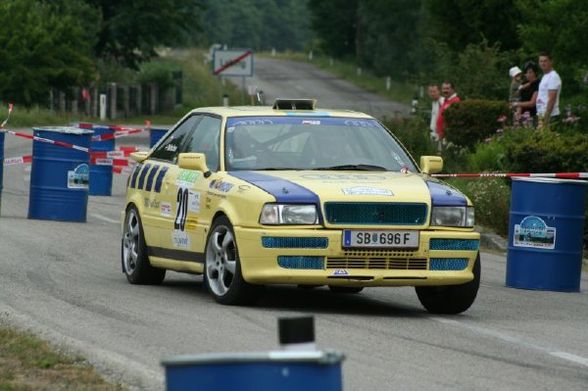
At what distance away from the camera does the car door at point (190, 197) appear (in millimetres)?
12734

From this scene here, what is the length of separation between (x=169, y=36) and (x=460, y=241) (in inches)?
2375

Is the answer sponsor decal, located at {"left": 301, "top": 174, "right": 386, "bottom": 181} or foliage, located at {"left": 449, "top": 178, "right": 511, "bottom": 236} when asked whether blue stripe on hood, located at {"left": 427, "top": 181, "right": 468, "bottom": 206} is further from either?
foliage, located at {"left": 449, "top": 178, "right": 511, "bottom": 236}

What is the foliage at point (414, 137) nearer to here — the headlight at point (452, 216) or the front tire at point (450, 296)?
the front tire at point (450, 296)

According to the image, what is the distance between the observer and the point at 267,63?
11556 centimetres

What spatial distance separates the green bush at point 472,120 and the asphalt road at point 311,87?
40.0 m

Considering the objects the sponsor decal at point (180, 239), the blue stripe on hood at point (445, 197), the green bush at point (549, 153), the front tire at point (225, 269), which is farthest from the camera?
the green bush at point (549, 153)

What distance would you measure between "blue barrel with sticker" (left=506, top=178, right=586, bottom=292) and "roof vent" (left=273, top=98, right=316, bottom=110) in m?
2.22

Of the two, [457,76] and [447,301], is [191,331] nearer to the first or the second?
[447,301]

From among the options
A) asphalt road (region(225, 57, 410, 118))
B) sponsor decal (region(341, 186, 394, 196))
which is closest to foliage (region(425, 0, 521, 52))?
asphalt road (region(225, 57, 410, 118))

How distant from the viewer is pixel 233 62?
52.1 m

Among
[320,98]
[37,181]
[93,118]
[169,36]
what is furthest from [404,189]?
[320,98]

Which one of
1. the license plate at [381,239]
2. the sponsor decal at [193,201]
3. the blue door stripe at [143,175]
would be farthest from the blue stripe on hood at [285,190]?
the blue door stripe at [143,175]

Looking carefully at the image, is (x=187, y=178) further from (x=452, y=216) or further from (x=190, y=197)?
(x=452, y=216)

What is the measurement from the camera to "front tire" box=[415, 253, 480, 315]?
12.3 metres
